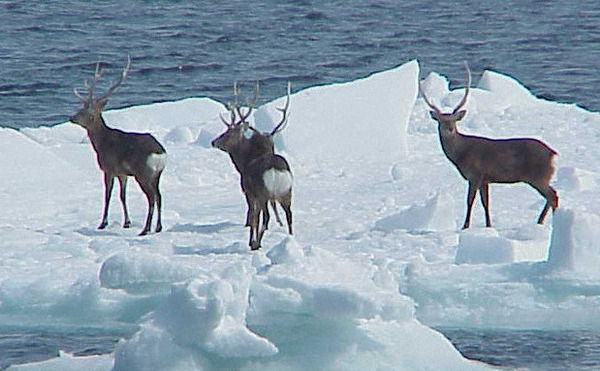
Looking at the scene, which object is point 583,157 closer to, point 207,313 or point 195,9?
point 207,313

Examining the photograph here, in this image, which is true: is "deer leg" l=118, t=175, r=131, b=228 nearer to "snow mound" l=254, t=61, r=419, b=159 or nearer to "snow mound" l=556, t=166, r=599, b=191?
"snow mound" l=254, t=61, r=419, b=159

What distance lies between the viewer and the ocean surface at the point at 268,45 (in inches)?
1025

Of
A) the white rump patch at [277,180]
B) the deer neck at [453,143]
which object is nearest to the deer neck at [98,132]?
the white rump patch at [277,180]

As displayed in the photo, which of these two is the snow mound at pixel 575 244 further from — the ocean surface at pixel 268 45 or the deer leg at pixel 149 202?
the ocean surface at pixel 268 45

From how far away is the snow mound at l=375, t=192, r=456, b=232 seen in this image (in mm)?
14367

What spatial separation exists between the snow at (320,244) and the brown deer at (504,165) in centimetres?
29

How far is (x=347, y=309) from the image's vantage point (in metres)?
10.7

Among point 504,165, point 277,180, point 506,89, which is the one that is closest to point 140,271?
point 277,180

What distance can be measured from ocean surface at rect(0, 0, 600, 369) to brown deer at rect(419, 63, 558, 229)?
367 inches

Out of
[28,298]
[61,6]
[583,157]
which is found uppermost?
[61,6]

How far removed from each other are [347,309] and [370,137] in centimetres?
699

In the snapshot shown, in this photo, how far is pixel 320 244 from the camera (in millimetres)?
13984

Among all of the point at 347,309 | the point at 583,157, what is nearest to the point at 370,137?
the point at 583,157

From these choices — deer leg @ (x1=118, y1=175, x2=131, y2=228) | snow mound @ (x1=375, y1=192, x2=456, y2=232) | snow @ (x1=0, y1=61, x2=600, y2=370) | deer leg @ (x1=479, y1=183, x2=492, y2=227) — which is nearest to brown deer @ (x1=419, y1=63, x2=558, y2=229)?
deer leg @ (x1=479, y1=183, x2=492, y2=227)
